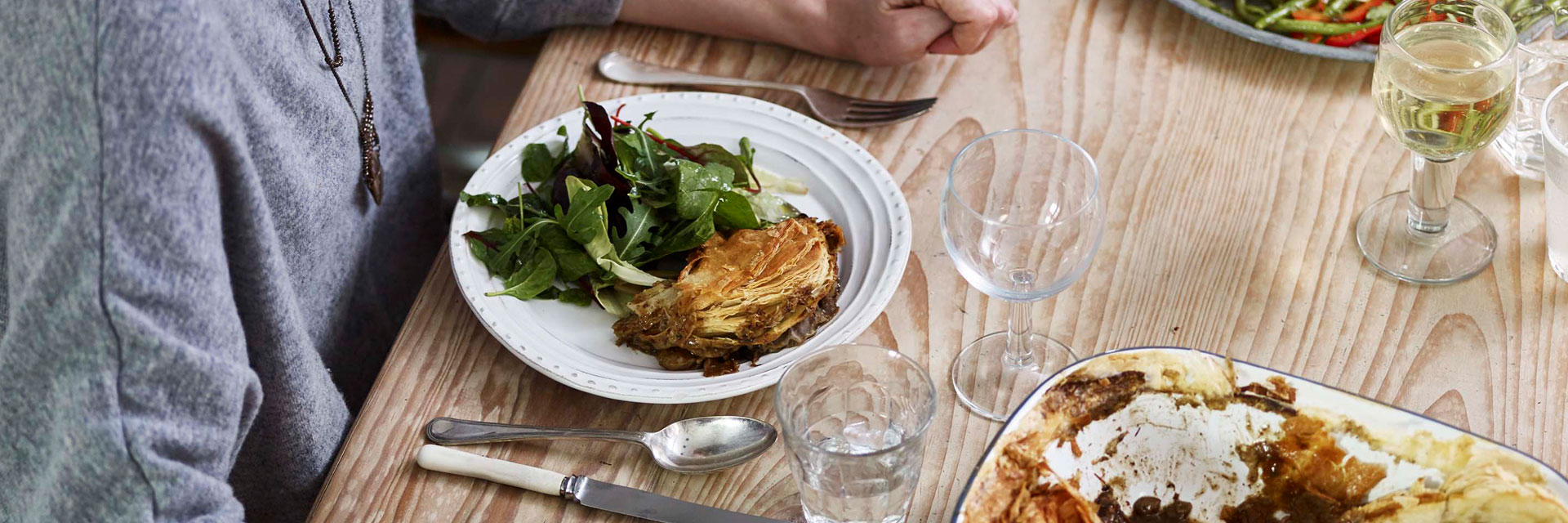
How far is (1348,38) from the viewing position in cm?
120

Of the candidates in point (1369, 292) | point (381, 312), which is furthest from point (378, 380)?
point (1369, 292)

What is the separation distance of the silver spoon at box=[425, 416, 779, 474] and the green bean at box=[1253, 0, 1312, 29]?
28.5 inches

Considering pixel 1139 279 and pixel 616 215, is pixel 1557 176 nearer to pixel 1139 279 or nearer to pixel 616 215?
pixel 1139 279

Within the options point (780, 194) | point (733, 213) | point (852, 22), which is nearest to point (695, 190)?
point (733, 213)

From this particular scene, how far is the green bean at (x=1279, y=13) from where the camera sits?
1201 mm

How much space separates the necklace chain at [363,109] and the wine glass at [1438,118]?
3.04 ft

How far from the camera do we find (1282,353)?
3.08 ft

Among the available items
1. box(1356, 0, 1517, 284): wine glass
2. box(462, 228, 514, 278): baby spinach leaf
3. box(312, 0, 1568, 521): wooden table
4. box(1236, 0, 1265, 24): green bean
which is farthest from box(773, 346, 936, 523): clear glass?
box(1236, 0, 1265, 24): green bean

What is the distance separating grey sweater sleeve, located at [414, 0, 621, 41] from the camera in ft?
4.17

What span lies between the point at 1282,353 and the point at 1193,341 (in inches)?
2.8

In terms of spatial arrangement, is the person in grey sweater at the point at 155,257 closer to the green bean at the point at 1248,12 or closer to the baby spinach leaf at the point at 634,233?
the baby spinach leaf at the point at 634,233

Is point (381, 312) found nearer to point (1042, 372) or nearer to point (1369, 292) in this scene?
point (1042, 372)

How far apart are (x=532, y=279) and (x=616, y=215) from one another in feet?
0.31

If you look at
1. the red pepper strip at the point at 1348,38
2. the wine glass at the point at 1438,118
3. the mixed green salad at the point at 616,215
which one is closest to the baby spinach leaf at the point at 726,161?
the mixed green salad at the point at 616,215
